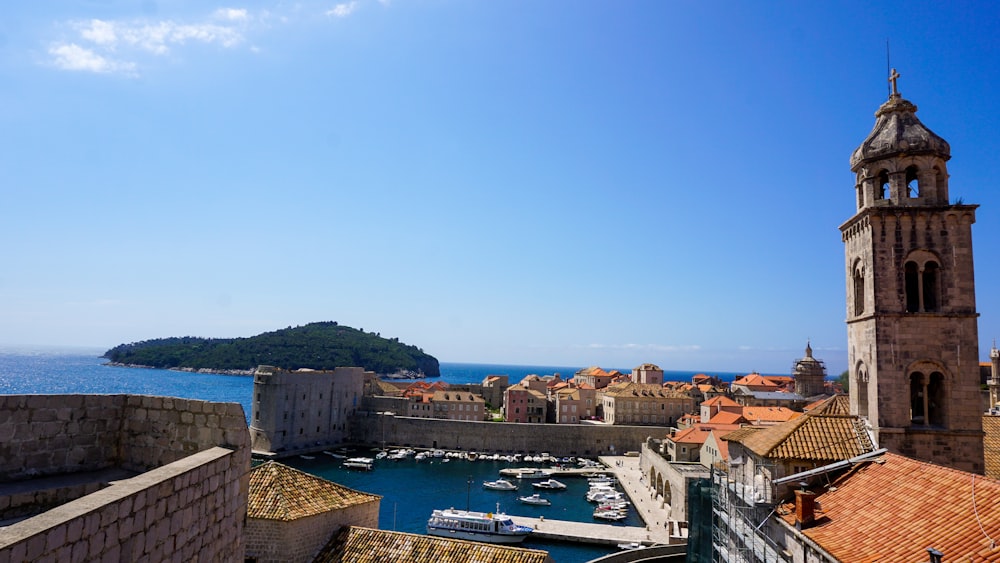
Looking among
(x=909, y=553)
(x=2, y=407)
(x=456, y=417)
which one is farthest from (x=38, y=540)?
(x=456, y=417)

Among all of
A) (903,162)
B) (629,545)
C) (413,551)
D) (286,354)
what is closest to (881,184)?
(903,162)

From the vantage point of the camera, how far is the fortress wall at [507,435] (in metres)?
58.8

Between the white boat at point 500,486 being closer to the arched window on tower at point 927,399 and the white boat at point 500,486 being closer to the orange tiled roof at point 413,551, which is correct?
the orange tiled roof at point 413,551

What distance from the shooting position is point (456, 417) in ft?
220

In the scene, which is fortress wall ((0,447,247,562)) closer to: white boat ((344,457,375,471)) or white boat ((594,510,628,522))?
white boat ((594,510,628,522))

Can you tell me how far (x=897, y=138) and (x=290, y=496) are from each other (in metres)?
17.9

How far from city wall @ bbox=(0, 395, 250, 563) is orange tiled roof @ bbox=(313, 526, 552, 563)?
9.17 metres

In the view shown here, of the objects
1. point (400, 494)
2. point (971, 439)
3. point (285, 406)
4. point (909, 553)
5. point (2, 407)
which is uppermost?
point (2, 407)

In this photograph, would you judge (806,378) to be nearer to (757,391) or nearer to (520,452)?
(757,391)

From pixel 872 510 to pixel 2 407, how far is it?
12.4 m

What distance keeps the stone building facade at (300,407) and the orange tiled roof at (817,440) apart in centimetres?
5040

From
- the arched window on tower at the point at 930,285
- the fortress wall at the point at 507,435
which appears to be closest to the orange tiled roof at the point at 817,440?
the arched window on tower at the point at 930,285

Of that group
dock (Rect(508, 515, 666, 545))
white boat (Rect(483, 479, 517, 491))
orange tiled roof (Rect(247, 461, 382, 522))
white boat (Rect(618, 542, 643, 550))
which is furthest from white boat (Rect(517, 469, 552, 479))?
orange tiled roof (Rect(247, 461, 382, 522))

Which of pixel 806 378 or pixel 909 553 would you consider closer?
pixel 909 553
